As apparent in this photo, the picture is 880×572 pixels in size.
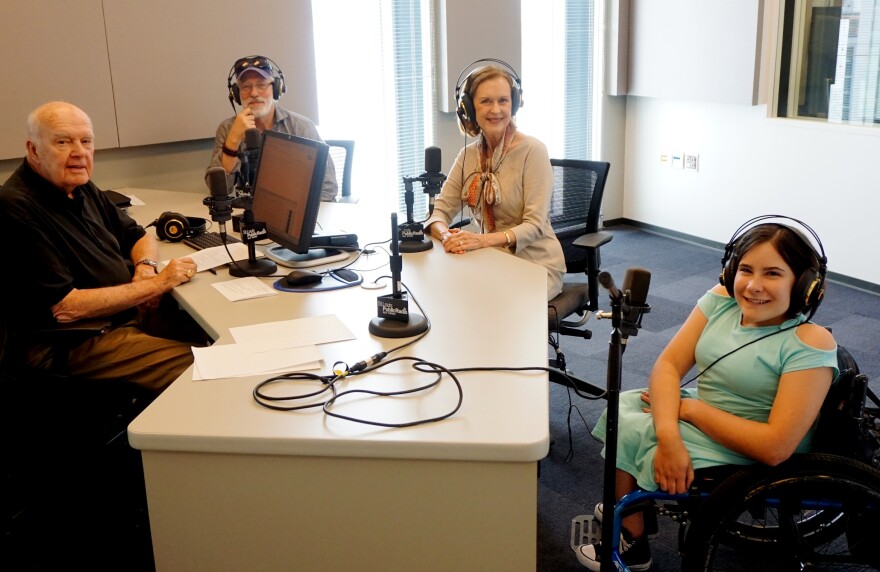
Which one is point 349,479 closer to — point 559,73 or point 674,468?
point 674,468

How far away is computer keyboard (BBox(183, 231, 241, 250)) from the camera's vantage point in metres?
2.84

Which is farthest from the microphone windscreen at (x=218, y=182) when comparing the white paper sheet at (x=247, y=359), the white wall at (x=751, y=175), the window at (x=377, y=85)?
the white wall at (x=751, y=175)

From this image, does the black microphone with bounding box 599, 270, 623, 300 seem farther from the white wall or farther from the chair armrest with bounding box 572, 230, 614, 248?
the white wall

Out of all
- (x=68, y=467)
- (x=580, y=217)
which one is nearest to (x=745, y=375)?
(x=580, y=217)

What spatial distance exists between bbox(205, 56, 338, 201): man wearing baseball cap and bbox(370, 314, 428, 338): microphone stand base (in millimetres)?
1654

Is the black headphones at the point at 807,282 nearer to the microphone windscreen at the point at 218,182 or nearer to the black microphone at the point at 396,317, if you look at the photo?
the black microphone at the point at 396,317

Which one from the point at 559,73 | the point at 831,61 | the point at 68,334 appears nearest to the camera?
the point at 68,334

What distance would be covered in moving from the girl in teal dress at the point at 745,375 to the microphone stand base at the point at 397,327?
1.72 feet

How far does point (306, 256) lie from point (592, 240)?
997 millimetres

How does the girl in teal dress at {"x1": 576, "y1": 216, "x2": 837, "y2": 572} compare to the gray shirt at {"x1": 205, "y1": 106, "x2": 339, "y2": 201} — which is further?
the gray shirt at {"x1": 205, "y1": 106, "x2": 339, "y2": 201}

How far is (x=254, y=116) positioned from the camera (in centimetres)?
358

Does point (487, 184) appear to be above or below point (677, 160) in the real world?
above

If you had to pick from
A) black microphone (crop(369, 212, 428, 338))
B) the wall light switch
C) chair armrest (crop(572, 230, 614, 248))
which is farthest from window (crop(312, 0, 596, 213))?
black microphone (crop(369, 212, 428, 338))

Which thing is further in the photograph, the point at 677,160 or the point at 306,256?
the point at 677,160
